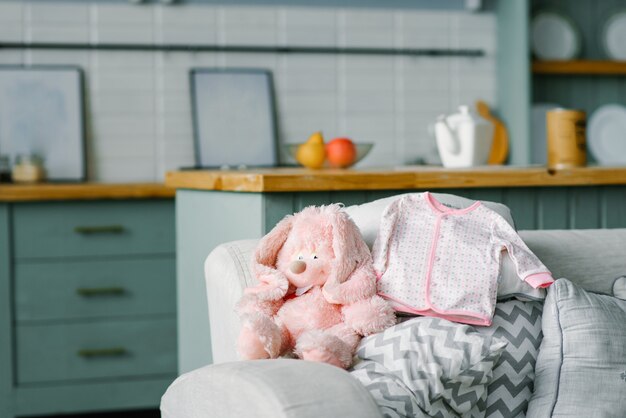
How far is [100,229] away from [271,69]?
1088 millimetres

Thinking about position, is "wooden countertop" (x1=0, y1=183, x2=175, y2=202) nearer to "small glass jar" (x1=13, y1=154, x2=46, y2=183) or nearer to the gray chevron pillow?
"small glass jar" (x1=13, y1=154, x2=46, y2=183)

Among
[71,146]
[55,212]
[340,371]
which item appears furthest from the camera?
[71,146]

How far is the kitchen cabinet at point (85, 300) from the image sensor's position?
10.6 ft

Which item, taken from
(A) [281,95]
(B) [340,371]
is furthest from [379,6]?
(B) [340,371]

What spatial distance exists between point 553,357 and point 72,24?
2.73 meters

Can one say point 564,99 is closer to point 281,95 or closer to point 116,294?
point 281,95

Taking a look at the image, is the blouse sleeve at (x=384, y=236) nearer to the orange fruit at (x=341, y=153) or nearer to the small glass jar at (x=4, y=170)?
the orange fruit at (x=341, y=153)

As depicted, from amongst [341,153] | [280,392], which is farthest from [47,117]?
[280,392]

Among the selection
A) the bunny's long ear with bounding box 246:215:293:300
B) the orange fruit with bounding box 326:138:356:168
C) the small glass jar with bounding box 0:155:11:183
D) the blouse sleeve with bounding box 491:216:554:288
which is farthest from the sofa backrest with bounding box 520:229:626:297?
the small glass jar with bounding box 0:155:11:183

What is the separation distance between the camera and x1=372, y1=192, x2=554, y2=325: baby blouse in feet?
5.29

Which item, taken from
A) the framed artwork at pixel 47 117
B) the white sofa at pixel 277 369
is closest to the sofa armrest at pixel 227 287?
the white sofa at pixel 277 369

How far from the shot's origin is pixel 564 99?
4148 millimetres

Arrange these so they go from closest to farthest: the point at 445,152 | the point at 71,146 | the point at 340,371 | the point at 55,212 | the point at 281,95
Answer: the point at 340,371, the point at 445,152, the point at 55,212, the point at 71,146, the point at 281,95

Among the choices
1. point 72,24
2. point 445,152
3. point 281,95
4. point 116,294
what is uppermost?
point 72,24
